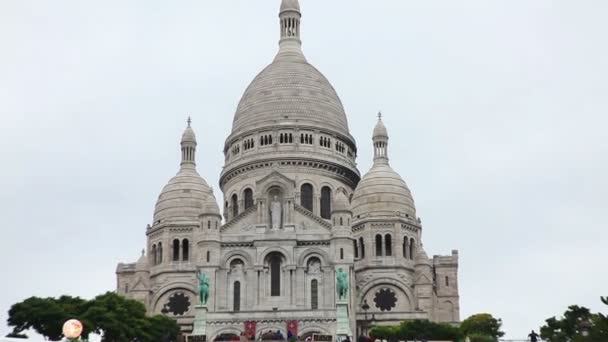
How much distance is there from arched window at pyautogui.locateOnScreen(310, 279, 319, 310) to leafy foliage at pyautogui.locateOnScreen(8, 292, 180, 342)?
1414 cm

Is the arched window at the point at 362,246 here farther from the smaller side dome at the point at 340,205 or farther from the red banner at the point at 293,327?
the red banner at the point at 293,327

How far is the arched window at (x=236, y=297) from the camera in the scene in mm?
90188

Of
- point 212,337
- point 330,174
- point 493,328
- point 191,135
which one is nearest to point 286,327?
point 212,337

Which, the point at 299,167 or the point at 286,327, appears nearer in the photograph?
the point at 286,327

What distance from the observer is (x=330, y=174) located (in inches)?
4141

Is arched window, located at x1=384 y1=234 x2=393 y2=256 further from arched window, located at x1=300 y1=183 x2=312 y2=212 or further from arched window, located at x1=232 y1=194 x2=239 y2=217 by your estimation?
arched window, located at x1=232 y1=194 x2=239 y2=217

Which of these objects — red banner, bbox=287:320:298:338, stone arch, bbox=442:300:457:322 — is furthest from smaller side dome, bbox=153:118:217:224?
red banner, bbox=287:320:298:338

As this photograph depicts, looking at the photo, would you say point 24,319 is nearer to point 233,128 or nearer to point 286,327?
A: point 286,327

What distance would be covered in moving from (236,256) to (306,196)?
43.6ft

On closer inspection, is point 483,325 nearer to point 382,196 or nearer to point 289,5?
point 382,196

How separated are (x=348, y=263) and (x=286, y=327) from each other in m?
6.77

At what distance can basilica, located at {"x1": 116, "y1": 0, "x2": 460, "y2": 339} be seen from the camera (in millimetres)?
90062

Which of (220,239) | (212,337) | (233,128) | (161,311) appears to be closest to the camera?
(212,337)

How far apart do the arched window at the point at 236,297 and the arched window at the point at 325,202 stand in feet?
46.9
